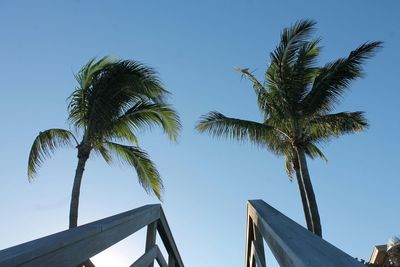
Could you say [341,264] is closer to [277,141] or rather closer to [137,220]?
[137,220]

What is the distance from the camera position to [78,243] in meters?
1.58

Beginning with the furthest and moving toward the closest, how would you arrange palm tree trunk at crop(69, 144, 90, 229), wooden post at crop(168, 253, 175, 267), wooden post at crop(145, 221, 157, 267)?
palm tree trunk at crop(69, 144, 90, 229) < wooden post at crop(168, 253, 175, 267) < wooden post at crop(145, 221, 157, 267)

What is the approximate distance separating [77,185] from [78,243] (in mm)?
→ 6462

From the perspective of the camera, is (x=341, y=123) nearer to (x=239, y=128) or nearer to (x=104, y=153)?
(x=239, y=128)

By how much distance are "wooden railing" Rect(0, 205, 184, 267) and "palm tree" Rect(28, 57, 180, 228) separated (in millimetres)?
5231

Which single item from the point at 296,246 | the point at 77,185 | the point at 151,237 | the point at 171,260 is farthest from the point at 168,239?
the point at 77,185

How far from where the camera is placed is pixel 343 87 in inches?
384

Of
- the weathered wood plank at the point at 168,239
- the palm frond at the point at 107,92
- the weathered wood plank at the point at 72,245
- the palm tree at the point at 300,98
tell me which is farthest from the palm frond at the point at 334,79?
the weathered wood plank at the point at 72,245

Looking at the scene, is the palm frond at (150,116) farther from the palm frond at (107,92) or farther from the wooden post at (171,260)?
the wooden post at (171,260)

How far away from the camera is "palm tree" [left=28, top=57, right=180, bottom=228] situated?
8008 millimetres

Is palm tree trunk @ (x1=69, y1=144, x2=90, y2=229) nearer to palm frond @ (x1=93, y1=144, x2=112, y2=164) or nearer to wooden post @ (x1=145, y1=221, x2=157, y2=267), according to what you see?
palm frond @ (x1=93, y1=144, x2=112, y2=164)

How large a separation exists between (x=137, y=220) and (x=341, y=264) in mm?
1634

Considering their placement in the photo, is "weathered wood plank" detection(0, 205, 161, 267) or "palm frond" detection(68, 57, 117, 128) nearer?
"weathered wood plank" detection(0, 205, 161, 267)

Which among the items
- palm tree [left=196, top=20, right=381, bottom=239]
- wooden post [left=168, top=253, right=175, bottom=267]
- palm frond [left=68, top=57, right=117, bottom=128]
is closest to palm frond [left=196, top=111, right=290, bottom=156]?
palm tree [left=196, top=20, right=381, bottom=239]
